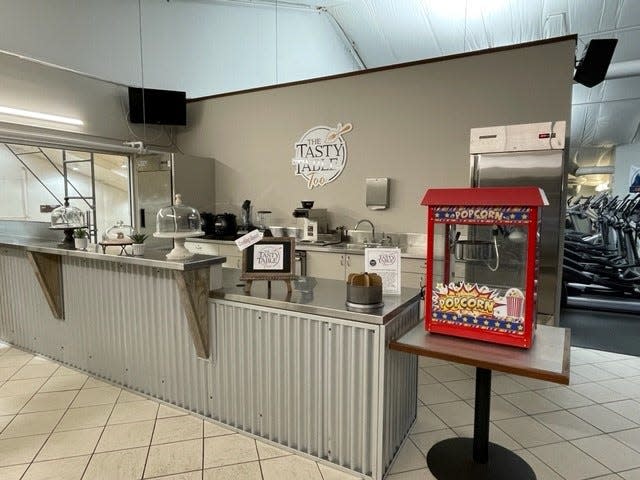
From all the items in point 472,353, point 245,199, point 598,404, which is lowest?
point 598,404

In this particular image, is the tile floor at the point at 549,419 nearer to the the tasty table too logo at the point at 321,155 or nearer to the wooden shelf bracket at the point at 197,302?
the wooden shelf bracket at the point at 197,302

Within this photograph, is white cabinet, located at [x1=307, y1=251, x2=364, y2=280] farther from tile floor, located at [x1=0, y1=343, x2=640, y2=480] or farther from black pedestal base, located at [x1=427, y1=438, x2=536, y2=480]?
black pedestal base, located at [x1=427, y1=438, x2=536, y2=480]

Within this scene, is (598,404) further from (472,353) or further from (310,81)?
(310,81)

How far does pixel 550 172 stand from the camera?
3307mm

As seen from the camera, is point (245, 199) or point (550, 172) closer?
point (550, 172)

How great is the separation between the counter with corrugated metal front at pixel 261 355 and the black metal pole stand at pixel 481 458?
256 millimetres

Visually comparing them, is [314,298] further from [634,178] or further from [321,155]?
[634,178]

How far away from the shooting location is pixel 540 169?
11.0 ft

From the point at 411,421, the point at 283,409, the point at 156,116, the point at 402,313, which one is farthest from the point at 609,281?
the point at 156,116

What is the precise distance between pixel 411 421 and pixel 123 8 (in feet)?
20.0

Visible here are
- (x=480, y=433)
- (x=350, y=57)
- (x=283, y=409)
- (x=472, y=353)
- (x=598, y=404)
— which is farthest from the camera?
(x=350, y=57)

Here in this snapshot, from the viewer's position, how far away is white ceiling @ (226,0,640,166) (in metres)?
5.46

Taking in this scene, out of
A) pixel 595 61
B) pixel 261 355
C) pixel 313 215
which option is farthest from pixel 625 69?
pixel 261 355

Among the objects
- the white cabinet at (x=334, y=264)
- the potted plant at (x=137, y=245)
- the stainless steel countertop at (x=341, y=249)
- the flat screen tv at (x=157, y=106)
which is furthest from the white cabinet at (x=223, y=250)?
the potted plant at (x=137, y=245)
